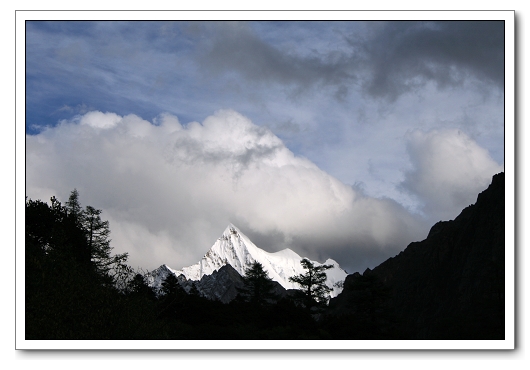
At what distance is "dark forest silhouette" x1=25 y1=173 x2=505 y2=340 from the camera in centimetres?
1166

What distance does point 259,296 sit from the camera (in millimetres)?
48719

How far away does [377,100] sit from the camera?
14695 millimetres

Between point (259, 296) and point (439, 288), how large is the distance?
17.8 metres

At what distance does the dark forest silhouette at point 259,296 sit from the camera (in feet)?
38.3

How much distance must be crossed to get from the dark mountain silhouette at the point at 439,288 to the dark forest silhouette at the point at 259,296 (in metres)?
0.08

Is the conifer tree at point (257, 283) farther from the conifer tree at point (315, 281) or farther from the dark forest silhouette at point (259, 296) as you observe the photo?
the conifer tree at point (315, 281)

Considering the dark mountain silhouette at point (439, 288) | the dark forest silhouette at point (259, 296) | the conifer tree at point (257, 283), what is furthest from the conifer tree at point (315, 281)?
the conifer tree at point (257, 283)

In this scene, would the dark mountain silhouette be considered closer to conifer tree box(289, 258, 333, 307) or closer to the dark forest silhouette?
the dark forest silhouette

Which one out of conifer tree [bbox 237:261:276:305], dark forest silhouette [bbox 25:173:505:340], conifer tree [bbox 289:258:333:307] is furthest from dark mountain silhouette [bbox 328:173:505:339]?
conifer tree [bbox 237:261:276:305]

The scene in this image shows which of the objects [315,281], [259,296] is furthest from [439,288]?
[259,296]

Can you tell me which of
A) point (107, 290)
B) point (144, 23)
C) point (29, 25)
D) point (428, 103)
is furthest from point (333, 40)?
point (107, 290)

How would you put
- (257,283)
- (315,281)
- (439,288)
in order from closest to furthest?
1. (439,288)
2. (315,281)
3. (257,283)

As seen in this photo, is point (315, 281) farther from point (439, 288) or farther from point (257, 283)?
point (439, 288)

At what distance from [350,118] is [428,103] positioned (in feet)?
7.53
